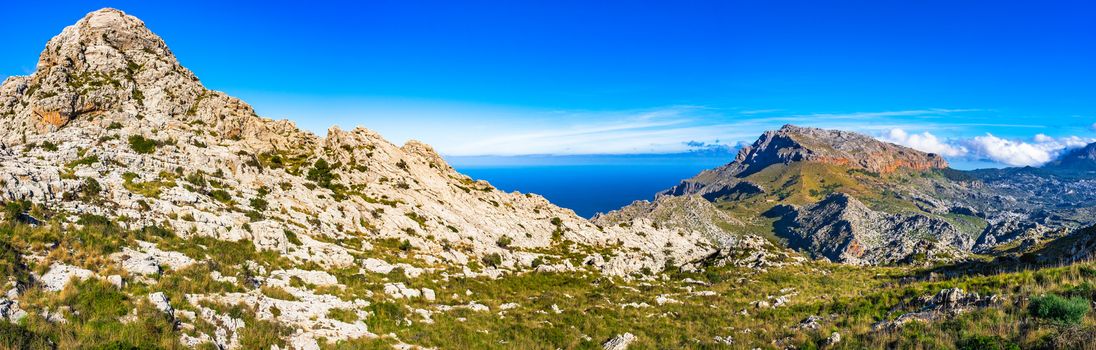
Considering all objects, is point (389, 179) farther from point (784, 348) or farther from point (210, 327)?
point (784, 348)

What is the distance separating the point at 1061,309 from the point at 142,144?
58.7 m

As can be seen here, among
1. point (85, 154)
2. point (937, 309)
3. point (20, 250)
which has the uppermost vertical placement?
point (85, 154)

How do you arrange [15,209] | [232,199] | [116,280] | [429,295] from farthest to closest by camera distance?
[232,199] → [429,295] → [15,209] → [116,280]

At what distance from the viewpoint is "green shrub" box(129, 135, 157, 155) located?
37.6 metres

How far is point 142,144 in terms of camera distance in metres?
38.3

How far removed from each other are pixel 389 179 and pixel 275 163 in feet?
43.9

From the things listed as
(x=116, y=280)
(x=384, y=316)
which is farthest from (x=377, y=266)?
(x=116, y=280)

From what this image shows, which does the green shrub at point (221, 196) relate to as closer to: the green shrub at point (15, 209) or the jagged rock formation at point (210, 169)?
the jagged rock formation at point (210, 169)

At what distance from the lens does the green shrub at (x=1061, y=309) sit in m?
14.3

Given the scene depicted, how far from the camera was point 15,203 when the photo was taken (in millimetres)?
22656

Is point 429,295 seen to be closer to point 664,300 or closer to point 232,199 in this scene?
point 664,300

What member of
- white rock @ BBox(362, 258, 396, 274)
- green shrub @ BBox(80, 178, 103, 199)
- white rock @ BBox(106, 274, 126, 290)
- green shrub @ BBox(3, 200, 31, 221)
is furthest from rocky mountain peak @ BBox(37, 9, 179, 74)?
white rock @ BBox(106, 274, 126, 290)

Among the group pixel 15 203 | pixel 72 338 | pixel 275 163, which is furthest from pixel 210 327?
pixel 275 163

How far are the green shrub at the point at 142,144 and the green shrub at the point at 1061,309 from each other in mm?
57038
